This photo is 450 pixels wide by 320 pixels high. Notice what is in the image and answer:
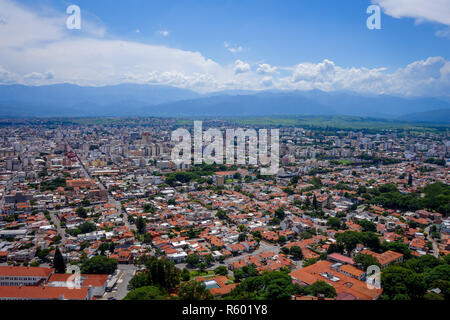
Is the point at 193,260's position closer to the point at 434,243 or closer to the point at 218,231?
the point at 218,231

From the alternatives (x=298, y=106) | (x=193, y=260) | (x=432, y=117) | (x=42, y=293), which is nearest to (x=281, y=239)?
(x=193, y=260)

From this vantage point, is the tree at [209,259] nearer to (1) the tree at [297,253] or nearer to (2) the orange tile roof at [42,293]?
(1) the tree at [297,253]

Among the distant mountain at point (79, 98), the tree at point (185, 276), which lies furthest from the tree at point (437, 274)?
the distant mountain at point (79, 98)

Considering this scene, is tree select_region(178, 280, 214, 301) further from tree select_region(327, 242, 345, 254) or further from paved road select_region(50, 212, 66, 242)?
paved road select_region(50, 212, 66, 242)

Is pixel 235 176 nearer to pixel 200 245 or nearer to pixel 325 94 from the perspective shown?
pixel 200 245

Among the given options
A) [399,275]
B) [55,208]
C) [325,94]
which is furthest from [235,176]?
[325,94]

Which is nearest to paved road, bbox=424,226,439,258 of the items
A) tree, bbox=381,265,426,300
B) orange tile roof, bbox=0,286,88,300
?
tree, bbox=381,265,426,300
